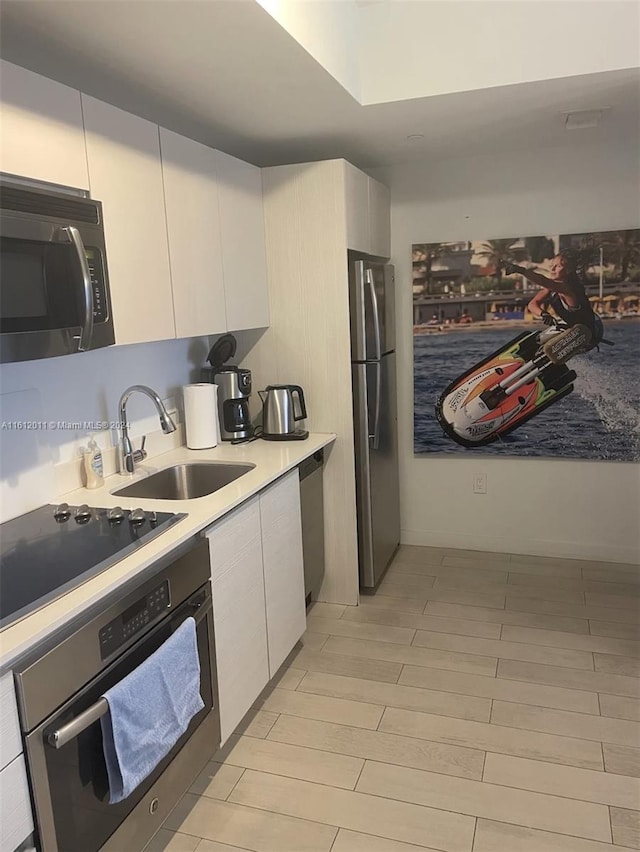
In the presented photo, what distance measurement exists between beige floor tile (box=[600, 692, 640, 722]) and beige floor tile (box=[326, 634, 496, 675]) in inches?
16.9

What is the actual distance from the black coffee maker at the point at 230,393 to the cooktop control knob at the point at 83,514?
3.32 ft

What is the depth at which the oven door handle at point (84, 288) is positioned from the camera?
1720mm

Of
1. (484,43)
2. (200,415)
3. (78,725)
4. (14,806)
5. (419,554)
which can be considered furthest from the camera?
(419,554)

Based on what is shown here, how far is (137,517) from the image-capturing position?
195 cm

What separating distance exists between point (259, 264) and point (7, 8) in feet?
5.02

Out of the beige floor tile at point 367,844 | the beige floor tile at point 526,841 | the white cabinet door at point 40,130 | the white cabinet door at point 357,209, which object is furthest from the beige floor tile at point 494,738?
the white cabinet door at point 40,130

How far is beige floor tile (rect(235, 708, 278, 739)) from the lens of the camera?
240 cm

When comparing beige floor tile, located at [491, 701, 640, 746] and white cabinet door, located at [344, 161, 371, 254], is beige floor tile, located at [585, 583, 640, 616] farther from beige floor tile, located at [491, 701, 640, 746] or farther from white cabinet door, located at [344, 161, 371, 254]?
white cabinet door, located at [344, 161, 371, 254]

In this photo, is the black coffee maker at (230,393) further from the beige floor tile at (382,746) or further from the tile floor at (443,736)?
the beige floor tile at (382,746)

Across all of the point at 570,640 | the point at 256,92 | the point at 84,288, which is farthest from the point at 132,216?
the point at 570,640

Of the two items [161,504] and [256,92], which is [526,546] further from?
[256,92]

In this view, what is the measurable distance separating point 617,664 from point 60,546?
2270mm

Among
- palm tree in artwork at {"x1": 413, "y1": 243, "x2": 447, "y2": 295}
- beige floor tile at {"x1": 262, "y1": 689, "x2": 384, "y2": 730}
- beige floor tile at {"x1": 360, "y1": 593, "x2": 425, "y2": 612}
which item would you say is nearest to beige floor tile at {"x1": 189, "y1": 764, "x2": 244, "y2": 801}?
beige floor tile at {"x1": 262, "y1": 689, "x2": 384, "y2": 730}

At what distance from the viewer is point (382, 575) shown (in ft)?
11.8
